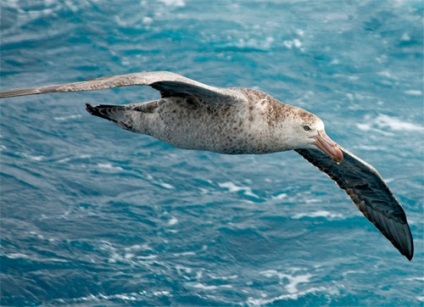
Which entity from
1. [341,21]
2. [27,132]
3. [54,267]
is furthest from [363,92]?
[54,267]

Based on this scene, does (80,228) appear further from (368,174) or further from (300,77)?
(300,77)

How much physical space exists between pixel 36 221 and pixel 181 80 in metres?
8.58

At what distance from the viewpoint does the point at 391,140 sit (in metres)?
22.1

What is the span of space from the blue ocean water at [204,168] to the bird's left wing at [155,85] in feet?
20.5

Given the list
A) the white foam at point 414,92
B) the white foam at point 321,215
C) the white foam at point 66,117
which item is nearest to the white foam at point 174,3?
the white foam at point 66,117

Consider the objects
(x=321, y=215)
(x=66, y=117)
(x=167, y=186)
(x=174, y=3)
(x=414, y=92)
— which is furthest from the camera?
(x=174, y=3)

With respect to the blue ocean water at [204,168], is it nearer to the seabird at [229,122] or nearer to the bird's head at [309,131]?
the seabird at [229,122]

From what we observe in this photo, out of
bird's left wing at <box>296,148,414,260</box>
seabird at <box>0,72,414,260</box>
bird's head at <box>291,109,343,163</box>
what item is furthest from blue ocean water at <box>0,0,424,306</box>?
bird's head at <box>291,109,343,163</box>

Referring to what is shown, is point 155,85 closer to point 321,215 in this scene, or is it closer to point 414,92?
point 321,215

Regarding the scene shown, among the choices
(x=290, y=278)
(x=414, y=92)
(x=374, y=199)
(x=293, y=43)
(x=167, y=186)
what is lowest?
(x=290, y=278)

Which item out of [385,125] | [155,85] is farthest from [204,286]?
[385,125]

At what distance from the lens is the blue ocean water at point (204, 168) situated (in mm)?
17500

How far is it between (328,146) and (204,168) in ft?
30.5

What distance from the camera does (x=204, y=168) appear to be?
2080cm
